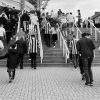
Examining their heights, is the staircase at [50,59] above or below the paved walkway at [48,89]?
above

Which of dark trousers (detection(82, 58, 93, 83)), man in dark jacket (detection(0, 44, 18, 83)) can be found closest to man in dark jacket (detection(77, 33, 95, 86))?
dark trousers (detection(82, 58, 93, 83))

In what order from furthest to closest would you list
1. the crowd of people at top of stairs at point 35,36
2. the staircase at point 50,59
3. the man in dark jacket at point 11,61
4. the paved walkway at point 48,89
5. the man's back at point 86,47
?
the staircase at point 50,59, the man in dark jacket at point 11,61, the crowd of people at top of stairs at point 35,36, the man's back at point 86,47, the paved walkway at point 48,89

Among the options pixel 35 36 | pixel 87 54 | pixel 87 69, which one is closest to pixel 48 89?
pixel 87 69

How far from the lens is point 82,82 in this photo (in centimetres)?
1145

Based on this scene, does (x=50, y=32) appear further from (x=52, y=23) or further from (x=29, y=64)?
(x=29, y=64)

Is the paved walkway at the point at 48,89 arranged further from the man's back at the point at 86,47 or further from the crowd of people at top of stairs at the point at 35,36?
the man's back at the point at 86,47

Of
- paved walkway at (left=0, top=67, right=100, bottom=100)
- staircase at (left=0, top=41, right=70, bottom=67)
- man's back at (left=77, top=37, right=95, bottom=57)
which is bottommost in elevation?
paved walkway at (left=0, top=67, right=100, bottom=100)

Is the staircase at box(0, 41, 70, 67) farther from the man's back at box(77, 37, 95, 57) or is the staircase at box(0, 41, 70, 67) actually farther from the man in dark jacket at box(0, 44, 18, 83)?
the man's back at box(77, 37, 95, 57)

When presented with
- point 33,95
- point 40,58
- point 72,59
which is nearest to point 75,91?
point 33,95

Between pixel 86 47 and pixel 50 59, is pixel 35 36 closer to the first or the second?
pixel 50 59

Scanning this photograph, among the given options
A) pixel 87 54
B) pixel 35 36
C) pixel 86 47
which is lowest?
pixel 87 54

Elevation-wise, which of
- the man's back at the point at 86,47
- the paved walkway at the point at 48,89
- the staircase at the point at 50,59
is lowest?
the paved walkway at the point at 48,89

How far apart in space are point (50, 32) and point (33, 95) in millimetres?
11718

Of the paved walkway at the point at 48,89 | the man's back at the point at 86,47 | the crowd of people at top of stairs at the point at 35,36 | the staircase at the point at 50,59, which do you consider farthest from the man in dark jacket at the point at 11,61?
the staircase at the point at 50,59
